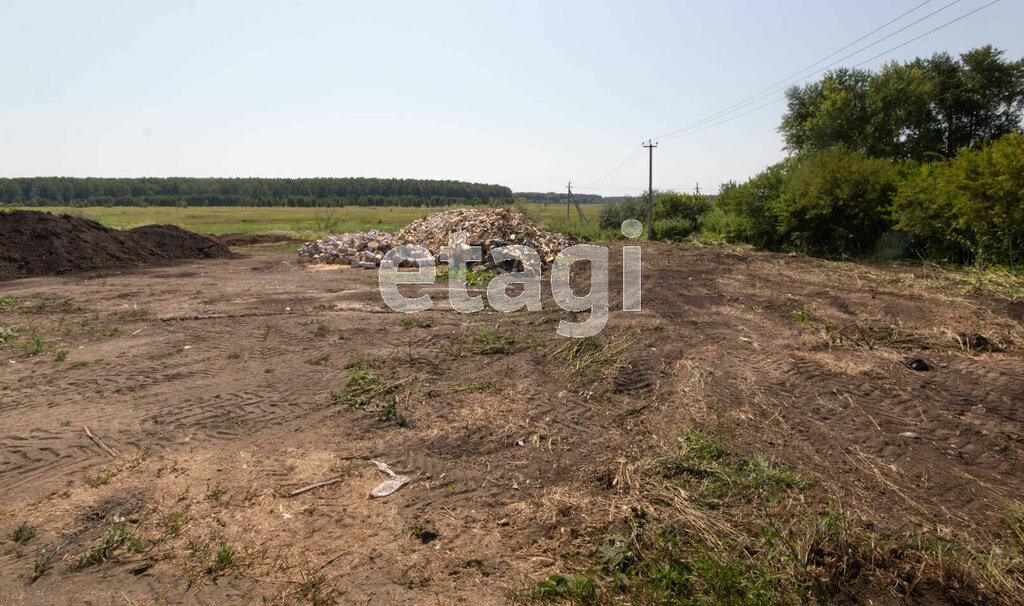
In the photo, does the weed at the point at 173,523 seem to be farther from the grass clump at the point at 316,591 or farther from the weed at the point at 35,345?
the weed at the point at 35,345

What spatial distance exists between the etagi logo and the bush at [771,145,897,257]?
5569 millimetres

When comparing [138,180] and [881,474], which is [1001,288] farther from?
[138,180]

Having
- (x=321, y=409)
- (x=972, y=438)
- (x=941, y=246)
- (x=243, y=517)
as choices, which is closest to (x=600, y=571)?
(x=243, y=517)

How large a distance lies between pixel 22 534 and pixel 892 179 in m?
19.1

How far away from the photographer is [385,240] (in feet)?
57.3

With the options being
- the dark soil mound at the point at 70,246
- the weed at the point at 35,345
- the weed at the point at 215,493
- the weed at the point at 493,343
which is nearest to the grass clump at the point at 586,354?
the weed at the point at 493,343

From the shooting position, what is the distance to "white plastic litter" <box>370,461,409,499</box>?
3.66 meters

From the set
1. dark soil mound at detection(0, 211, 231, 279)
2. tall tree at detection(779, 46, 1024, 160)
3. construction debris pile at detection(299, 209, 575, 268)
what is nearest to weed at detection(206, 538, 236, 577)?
construction debris pile at detection(299, 209, 575, 268)

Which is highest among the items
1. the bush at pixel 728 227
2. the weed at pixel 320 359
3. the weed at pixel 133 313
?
the bush at pixel 728 227

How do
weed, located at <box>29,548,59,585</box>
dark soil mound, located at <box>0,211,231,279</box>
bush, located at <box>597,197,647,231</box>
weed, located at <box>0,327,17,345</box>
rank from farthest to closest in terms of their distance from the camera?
bush, located at <box>597,197,647,231</box>
dark soil mound, located at <box>0,211,231,279</box>
weed, located at <box>0,327,17,345</box>
weed, located at <box>29,548,59,585</box>

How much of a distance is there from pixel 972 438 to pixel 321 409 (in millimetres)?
5988

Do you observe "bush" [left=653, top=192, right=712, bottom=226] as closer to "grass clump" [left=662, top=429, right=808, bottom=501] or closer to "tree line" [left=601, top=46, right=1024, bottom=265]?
"tree line" [left=601, top=46, right=1024, bottom=265]

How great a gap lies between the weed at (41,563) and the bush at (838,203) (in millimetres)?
17711

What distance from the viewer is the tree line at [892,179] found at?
11260 mm
